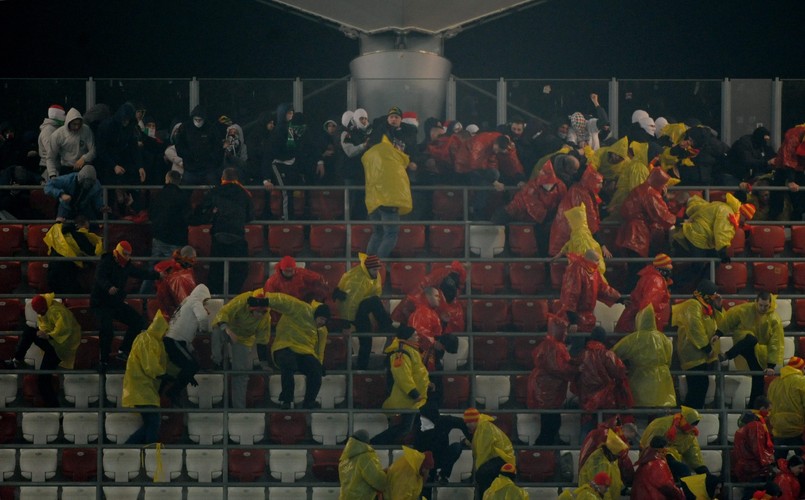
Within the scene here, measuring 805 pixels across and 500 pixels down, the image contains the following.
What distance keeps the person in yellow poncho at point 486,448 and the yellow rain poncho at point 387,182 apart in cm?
329

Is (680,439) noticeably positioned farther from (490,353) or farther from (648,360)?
(490,353)

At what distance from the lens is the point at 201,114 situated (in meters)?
22.9

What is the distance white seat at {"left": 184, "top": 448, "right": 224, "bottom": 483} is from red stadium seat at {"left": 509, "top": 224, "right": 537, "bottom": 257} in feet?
14.4

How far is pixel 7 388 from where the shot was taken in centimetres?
2152

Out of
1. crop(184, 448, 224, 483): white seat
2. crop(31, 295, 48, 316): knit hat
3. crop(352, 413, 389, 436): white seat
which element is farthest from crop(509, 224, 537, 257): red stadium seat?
crop(31, 295, 48, 316): knit hat

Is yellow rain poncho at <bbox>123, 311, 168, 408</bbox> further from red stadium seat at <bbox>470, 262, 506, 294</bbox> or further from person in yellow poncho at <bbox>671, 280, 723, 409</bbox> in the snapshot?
person in yellow poncho at <bbox>671, 280, 723, 409</bbox>

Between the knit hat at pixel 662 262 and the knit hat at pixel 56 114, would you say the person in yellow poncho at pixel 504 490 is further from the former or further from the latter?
the knit hat at pixel 56 114

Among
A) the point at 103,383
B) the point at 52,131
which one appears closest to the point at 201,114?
the point at 52,131

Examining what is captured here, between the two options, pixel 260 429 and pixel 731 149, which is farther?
pixel 731 149

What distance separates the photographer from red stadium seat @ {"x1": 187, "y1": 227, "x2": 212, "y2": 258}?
2231 cm

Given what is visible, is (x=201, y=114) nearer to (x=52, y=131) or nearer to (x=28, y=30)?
(x=52, y=131)

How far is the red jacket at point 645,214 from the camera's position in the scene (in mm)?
21875

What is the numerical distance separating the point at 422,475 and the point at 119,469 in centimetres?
364

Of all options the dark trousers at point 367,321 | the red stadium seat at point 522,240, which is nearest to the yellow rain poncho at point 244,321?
the dark trousers at point 367,321
